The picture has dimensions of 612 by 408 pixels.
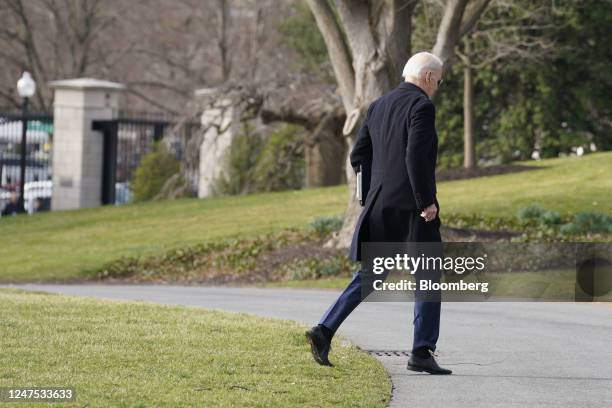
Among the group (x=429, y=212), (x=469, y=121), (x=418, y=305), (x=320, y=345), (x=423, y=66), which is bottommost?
(x=320, y=345)

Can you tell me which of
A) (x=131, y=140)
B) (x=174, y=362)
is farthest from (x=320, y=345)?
(x=131, y=140)

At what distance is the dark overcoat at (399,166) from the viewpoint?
825cm

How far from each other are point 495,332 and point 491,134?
23.5 m

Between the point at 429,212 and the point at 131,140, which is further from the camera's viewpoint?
the point at 131,140

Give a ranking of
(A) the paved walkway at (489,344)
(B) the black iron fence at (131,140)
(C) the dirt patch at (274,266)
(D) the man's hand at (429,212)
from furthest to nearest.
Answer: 1. (B) the black iron fence at (131,140)
2. (C) the dirt patch at (274,266)
3. (D) the man's hand at (429,212)
4. (A) the paved walkway at (489,344)

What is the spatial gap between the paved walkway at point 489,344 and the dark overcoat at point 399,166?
3.23 ft

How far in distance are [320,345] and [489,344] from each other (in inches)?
90.4

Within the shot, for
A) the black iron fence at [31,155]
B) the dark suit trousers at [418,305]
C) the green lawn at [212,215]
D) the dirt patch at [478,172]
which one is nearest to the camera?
the dark suit trousers at [418,305]

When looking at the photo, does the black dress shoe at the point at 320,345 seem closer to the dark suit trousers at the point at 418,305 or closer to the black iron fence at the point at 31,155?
the dark suit trousers at the point at 418,305

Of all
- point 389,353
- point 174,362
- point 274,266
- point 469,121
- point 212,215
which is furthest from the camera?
point 469,121

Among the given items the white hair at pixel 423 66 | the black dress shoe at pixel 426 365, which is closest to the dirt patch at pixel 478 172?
the white hair at pixel 423 66

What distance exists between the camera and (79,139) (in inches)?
1230

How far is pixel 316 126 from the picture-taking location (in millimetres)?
30172

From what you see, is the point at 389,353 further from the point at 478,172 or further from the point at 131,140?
the point at 131,140
